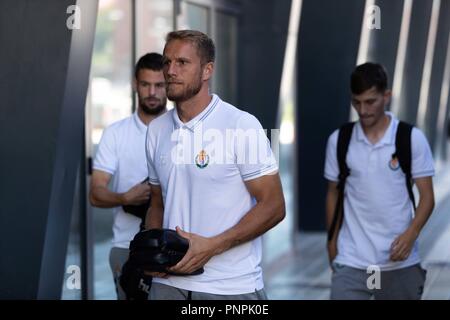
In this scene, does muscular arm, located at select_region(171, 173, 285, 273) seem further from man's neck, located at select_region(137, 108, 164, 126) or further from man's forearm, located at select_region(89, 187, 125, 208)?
man's neck, located at select_region(137, 108, 164, 126)

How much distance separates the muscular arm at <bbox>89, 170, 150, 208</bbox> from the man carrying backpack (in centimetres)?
113

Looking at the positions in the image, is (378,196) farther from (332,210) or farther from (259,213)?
(259,213)

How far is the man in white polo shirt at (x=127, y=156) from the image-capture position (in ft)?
19.0

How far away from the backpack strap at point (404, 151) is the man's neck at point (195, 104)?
5.68 feet

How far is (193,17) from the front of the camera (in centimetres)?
945

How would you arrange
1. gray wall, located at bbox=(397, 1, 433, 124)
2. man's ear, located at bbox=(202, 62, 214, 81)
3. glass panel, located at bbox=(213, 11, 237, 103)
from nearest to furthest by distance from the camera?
man's ear, located at bbox=(202, 62, 214, 81)
glass panel, located at bbox=(213, 11, 237, 103)
gray wall, located at bbox=(397, 1, 433, 124)

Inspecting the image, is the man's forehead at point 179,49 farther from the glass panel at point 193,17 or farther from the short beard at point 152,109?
the glass panel at point 193,17

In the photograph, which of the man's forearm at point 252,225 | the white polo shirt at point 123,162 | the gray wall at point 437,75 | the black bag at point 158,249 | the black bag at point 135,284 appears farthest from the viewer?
the gray wall at point 437,75

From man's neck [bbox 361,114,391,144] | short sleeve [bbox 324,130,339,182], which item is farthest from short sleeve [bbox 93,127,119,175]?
man's neck [bbox 361,114,391,144]

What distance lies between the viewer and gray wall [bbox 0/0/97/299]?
5.49m

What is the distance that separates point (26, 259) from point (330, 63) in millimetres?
7782

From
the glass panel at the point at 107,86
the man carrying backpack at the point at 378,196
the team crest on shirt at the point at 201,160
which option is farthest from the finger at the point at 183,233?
the glass panel at the point at 107,86

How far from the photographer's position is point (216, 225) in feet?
13.7
